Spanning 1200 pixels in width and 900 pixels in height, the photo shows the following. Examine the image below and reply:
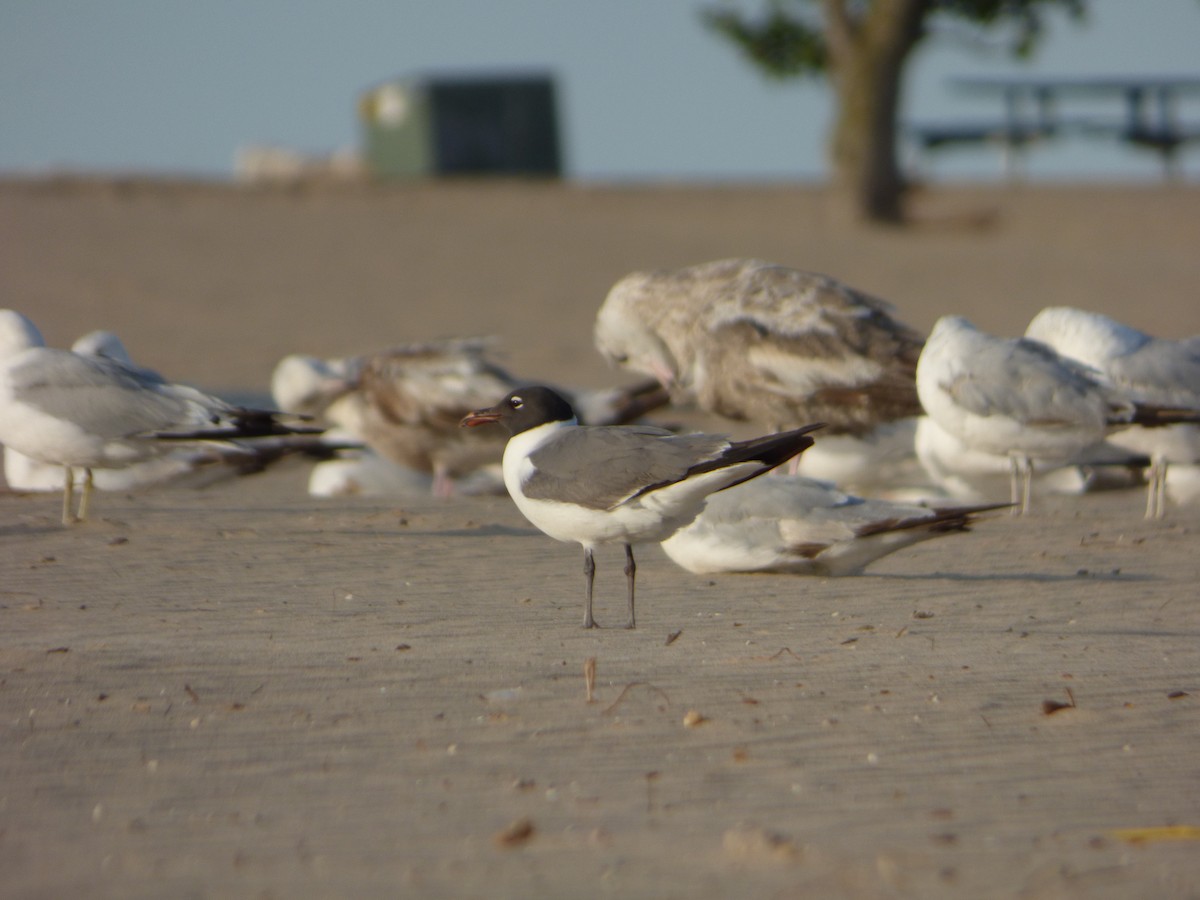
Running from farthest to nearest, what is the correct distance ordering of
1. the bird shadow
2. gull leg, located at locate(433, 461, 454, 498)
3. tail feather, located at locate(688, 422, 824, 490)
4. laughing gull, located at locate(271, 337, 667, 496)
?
gull leg, located at locate(433, 461, 454, 498) → laughing gull, located at locate(271, 337, 667, 496) → the bird shadow → tail feather, located at locate(688, 422, 824, 490)

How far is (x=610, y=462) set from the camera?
18.0ft

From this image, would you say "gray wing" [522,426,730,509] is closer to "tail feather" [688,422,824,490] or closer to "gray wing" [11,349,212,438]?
"tail feather" [688,422,824,490]

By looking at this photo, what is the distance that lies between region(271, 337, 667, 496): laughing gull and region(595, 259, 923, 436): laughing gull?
0.66 meters

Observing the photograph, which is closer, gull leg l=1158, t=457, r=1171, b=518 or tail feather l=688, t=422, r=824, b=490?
tail feather l=688, t=422, r=824, b=490

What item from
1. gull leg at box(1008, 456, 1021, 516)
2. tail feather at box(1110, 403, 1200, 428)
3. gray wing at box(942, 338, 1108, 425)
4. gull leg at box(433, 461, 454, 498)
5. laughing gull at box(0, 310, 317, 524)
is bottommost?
gull leg at box(433, 461, 454, 498)

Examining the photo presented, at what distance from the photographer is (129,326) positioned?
18828 mm

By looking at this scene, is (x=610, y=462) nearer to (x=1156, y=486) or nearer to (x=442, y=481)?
(x=1156, y=486)

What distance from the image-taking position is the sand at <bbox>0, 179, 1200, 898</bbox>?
3406 millimetres

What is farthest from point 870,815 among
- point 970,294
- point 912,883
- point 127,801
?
point 970,294

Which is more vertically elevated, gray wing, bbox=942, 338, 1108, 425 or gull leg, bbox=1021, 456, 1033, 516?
gray wing, bbox=942, 338, 1108, 425

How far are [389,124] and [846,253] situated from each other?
16.9m

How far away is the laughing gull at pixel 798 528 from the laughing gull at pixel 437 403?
139 inches

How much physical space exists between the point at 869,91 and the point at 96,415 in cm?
2199

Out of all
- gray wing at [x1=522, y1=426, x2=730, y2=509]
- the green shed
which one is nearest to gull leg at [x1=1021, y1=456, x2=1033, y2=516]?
gray wing at [x1=522, y1=426, x2=730, y2=509]
